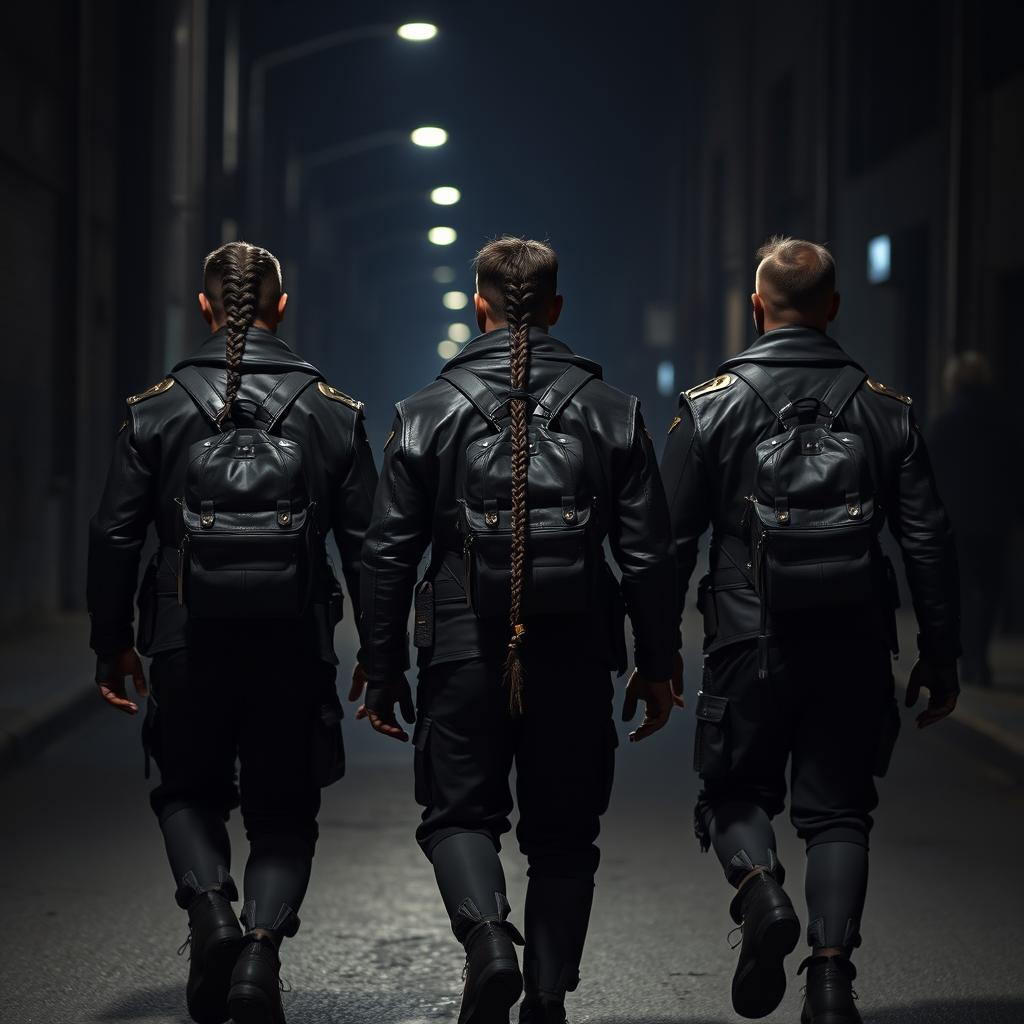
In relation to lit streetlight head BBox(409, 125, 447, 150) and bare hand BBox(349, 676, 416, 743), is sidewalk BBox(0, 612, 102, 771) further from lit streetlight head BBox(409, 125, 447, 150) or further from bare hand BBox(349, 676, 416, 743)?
lit streetlight head BBox(409, 125, 447, 150)

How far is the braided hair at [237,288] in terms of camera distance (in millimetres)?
4836

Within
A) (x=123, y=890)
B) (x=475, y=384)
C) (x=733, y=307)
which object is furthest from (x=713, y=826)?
(x=733, y=307)

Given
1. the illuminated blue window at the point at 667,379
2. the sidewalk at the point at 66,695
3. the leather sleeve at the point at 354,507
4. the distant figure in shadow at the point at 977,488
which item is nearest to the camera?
the leather sleeve at the point at 354,507

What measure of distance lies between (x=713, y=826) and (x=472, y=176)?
149ft

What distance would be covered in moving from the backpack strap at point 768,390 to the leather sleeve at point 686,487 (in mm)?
160

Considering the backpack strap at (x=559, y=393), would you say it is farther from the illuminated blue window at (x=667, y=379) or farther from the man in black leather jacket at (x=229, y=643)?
the illuminated blue window at (x=667, y=379)

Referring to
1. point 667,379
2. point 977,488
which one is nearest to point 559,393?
point 977,488

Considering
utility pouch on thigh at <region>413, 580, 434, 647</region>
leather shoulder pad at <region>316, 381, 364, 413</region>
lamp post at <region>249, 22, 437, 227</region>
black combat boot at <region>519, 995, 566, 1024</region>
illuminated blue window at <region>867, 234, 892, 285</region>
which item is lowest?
black combat boot at <region>519, 995, 566, 1024</region>

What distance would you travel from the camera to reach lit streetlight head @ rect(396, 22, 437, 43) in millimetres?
24391

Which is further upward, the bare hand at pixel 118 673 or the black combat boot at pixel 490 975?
the bare hand at pixel 118 673

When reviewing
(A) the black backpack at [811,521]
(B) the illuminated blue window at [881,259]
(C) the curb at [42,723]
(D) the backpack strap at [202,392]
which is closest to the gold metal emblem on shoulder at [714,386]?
(A) the black backpack at [811,521]

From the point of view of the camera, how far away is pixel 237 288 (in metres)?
4.85

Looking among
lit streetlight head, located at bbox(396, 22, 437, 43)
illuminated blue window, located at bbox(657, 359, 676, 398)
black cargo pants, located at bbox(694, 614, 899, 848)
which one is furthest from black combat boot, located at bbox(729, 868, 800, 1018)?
illuminated blue window, located at bbox(657, 359, 676, 398)

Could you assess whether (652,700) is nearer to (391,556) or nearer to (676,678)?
(676,678)
